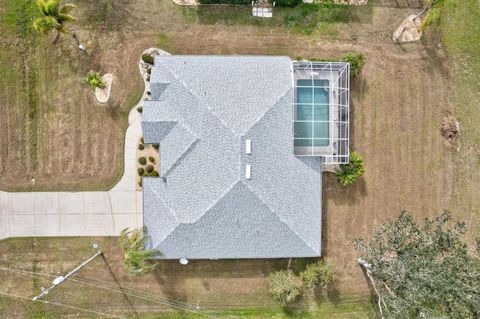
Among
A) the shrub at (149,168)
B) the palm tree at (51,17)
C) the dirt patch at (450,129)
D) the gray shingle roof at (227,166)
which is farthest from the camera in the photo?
the dirt patch at (450,129)

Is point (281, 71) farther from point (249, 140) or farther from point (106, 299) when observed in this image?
point (106, 299)

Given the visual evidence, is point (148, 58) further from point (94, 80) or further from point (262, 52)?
point (262, 52)

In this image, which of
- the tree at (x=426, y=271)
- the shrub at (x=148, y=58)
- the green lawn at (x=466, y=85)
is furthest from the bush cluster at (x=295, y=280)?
the shrub at (x=148, y=58)

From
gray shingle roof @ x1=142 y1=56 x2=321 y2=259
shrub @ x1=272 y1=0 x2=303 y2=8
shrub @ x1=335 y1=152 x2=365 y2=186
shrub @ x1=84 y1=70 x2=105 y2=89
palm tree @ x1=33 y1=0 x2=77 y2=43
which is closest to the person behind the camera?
palm tree @ x1=33 y1=0 x2=77 y2=43

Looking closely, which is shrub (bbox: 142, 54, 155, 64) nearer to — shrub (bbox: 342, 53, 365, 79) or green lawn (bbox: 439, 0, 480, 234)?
shrub (bbox: 342, 53, 365, 79)

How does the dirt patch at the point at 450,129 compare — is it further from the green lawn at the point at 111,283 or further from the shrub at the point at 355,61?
the green lawn at the point at 111,283

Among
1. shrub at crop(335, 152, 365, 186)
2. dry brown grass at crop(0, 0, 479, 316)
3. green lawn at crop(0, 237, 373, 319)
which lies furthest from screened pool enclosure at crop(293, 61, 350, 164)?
green lawn at crop(0, 237, 373, 319)

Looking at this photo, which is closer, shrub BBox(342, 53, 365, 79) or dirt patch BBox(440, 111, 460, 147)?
shrub BBox(342, 53, 365, 79)

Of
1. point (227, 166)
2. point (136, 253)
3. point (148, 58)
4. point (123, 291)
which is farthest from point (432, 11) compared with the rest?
point (123, 291)
